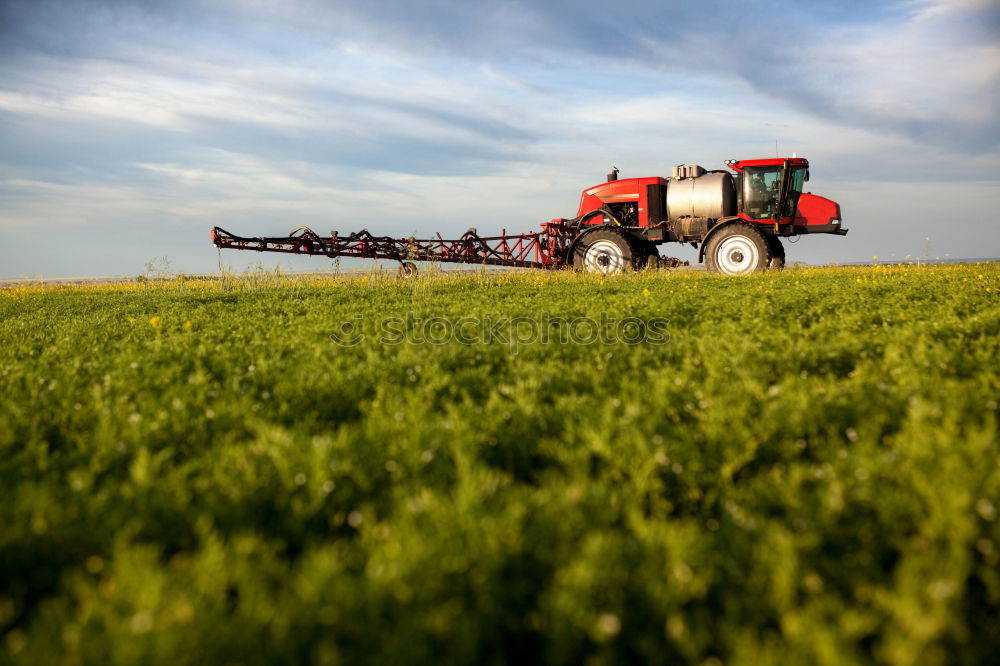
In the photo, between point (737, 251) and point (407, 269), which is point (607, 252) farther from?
point (407, 269)

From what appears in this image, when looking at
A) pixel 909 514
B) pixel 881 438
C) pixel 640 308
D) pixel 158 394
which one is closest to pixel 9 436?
pixel 158 394

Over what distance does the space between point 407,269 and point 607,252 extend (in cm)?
722

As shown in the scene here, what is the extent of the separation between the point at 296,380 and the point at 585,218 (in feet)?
56.1

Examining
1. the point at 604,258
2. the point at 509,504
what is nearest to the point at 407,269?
the point at 604,258

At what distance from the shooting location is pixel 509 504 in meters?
2.90

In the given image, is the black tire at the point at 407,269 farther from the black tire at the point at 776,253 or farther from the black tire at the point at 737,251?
the black tire at the point at 776,253

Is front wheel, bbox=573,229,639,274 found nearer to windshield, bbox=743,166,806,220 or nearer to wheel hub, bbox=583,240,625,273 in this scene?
wheel hub, bbox=583,240,625,273

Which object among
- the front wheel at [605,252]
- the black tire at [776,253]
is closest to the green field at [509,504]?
the black tire at [776,253]

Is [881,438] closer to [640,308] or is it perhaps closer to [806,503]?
[806,503]

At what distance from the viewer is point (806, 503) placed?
2.96m

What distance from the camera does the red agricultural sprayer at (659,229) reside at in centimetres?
1767

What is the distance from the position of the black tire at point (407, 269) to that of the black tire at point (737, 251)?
989 cm

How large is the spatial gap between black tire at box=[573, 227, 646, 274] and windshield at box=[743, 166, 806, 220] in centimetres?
395

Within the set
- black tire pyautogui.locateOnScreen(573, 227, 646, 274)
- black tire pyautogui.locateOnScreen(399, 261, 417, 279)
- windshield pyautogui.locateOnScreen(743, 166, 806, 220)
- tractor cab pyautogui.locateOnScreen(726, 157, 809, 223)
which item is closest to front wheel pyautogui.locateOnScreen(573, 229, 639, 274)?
black tire pyautogui.locateOnScreen(573, 227, 646, 274)
